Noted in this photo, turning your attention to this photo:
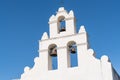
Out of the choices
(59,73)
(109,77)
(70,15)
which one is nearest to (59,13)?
(70,15)

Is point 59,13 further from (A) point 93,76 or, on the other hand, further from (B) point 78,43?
(A) point 93,76

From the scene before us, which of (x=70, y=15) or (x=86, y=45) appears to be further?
(x=70, y=15)

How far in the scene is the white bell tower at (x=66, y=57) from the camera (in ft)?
61.5

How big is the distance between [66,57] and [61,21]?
2.89 metres

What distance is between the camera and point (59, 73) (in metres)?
19.6

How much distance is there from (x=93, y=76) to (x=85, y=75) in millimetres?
496

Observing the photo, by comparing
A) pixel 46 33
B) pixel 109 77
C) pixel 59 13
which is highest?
pixel 59 13

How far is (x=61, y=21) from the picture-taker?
21.8 metres

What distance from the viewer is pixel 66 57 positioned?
2002 centimetres

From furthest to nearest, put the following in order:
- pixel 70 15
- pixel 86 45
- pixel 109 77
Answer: pixel 70 15
pixel 86 45
pixel 109 77

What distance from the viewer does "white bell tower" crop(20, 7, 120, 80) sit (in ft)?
61.5

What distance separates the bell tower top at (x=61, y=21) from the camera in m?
20.8

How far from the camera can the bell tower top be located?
68.1 ft

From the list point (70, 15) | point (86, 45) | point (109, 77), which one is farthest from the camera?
point (70, 15)
